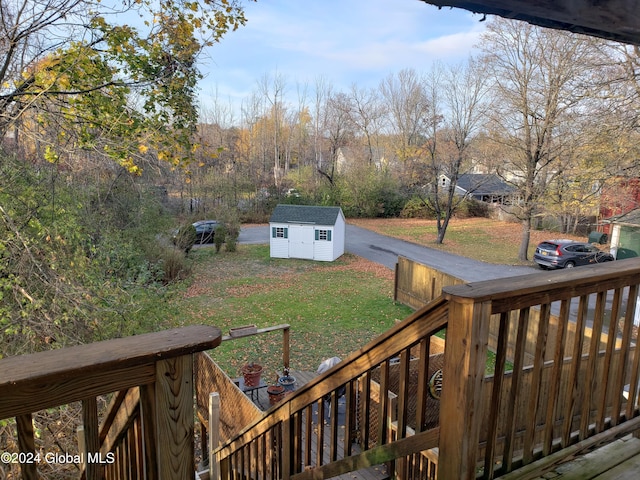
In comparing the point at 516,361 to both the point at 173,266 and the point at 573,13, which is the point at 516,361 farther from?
the point at 173,266

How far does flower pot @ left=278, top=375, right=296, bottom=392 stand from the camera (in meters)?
7.07

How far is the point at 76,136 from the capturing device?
4.48 metres

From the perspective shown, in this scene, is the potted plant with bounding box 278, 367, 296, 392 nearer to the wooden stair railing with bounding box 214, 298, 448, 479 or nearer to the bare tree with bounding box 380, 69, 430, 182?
the wooden stair railing with bounding box 214, 298, 448, 479

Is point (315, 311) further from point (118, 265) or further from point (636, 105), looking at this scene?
point (636, 105)

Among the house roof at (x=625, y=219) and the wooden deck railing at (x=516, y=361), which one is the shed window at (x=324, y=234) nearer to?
the house roof at (x=625, y=219)

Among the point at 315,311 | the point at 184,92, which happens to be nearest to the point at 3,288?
the point at 184,92

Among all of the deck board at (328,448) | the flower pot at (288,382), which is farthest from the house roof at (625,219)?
the flower pot at (288,382)

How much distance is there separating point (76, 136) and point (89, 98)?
0.45 m

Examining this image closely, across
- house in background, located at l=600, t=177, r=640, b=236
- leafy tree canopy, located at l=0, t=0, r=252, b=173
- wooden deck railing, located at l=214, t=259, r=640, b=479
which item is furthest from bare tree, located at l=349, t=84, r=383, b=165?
wooden deck railing, located at l=214, t=259, r=640, b=479

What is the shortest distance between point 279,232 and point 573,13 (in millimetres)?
18719

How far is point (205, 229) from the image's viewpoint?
21.7 metres

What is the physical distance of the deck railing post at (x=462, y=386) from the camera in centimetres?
140

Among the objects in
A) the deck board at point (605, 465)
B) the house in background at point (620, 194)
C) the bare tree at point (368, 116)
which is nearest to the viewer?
the deck board at point (605, 465)

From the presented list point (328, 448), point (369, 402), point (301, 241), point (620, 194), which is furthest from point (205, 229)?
point (369, 402)
